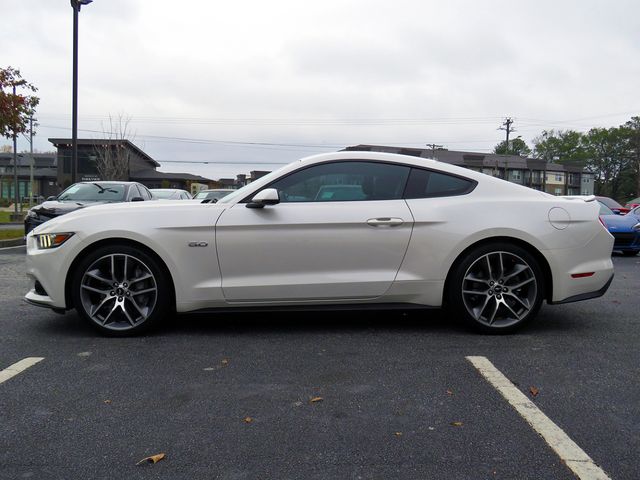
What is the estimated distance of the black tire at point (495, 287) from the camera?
4.29m

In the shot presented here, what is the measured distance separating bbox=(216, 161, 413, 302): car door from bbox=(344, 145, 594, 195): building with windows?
69965 mm

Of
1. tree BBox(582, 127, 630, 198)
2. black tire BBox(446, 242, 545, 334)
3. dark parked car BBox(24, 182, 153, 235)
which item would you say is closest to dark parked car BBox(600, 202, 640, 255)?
black tire BBox(446, 242, 545, 334)

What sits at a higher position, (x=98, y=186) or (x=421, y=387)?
(x=98, y=186)

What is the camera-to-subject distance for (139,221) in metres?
4.20

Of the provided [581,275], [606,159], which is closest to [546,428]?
[581,275]

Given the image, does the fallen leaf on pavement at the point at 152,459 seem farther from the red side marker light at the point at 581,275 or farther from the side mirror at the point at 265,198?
the red side marker light at the point at 581,275

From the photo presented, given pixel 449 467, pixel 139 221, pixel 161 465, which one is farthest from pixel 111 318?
pixel 449 467

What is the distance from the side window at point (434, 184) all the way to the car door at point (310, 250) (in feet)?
0.80

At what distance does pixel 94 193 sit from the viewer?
1093 centimetres

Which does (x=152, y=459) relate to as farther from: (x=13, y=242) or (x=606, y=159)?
(x=606, y=159)

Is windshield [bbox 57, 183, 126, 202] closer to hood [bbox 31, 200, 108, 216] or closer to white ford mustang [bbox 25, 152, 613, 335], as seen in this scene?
hood [bbox 31, 200, 108, 216]

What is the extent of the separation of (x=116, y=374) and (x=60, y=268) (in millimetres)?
1239

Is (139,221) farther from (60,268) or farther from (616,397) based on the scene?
(616,397)

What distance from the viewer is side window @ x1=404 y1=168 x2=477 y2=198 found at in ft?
14.5
